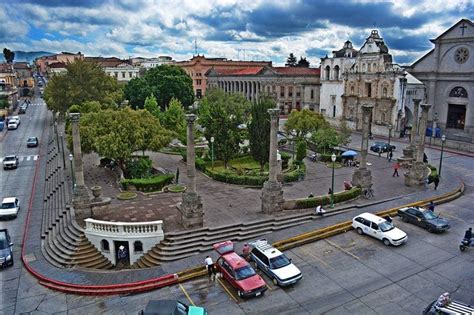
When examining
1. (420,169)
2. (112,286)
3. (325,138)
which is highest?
(325,138)

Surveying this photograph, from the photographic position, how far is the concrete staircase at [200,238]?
21109 millimetres

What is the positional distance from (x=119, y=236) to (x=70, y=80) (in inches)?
1692

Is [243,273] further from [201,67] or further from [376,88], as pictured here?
[201,67]

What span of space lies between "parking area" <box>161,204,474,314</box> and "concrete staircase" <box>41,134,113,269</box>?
20.6 feet

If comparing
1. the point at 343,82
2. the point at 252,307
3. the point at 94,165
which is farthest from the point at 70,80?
the point at 252,307

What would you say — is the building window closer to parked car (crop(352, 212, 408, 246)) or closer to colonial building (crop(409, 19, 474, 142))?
colonial building (crop(409, 19, 474, 142))

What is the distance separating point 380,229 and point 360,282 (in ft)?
17.1

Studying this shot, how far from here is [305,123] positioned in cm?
4616

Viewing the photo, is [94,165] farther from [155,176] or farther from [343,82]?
[343,82]

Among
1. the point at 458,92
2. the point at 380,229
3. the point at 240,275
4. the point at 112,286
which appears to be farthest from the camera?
the point at 458,92

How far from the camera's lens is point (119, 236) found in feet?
72.2

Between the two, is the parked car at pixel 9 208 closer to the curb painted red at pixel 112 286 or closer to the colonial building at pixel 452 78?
the curb painted red at pixel 112 286

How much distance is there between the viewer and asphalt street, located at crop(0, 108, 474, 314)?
1697 cm

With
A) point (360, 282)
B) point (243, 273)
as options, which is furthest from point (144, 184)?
point (360, 282)
